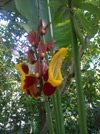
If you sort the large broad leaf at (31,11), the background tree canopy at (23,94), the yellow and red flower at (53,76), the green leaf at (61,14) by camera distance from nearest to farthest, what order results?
the yellow and red flower at (53,76) → the green leaf at (61,14) → the large broad leaf at (31,11) → the background tree canopy at (23,94)

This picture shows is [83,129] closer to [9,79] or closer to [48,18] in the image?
[48,18]

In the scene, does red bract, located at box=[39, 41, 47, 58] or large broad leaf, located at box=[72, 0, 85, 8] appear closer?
red bract, located at box=[39, 41, 47, 58]

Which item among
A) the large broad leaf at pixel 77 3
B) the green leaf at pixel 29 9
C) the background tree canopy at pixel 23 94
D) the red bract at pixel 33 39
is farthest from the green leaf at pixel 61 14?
the background tree canopy at pixel 23 94

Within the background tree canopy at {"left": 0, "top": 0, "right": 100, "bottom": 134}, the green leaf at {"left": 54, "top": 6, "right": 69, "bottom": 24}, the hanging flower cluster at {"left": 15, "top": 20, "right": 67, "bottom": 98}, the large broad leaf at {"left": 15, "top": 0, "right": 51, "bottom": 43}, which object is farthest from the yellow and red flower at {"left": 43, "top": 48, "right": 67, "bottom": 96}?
the background tree canopy at {"left": 0, "top": 0, "right": 100, "bottom": 134}

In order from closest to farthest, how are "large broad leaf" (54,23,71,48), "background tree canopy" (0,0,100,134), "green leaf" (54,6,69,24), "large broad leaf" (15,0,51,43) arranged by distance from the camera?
"green leaf" (54,6,69,24) < "large broad leaf" (15,0,51,43) < "large broad leaf" (54,23,71,48) < "background tree canopy" (0,0,100,134)

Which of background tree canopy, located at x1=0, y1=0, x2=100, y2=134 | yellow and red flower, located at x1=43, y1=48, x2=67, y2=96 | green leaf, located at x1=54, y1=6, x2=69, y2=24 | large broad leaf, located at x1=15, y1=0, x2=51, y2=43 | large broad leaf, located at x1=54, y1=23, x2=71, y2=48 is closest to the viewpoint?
yellow and red flower, located at x1=43, y1=48, x2=67, y2=96

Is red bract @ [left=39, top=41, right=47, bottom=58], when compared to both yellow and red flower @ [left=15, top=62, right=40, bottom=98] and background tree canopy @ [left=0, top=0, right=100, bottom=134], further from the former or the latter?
background tree canopy @ [left=0, top=0, right=100, bottom=134]

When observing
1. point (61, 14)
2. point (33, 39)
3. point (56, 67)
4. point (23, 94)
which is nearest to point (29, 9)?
point (61, 14)

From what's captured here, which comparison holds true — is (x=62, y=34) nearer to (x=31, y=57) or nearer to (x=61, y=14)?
(x=61, y=14)

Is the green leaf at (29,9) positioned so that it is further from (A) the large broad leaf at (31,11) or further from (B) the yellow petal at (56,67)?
(B) the yellow petal at (56,67)

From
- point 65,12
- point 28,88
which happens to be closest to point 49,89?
point 28,88

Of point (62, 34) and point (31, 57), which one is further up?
point (62, 34)

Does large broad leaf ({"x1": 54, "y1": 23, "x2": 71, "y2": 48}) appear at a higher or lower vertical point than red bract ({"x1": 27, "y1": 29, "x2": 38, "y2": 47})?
higher

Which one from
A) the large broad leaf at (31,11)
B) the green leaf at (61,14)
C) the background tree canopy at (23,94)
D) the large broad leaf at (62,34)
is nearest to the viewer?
the green leaf at (61,14)
